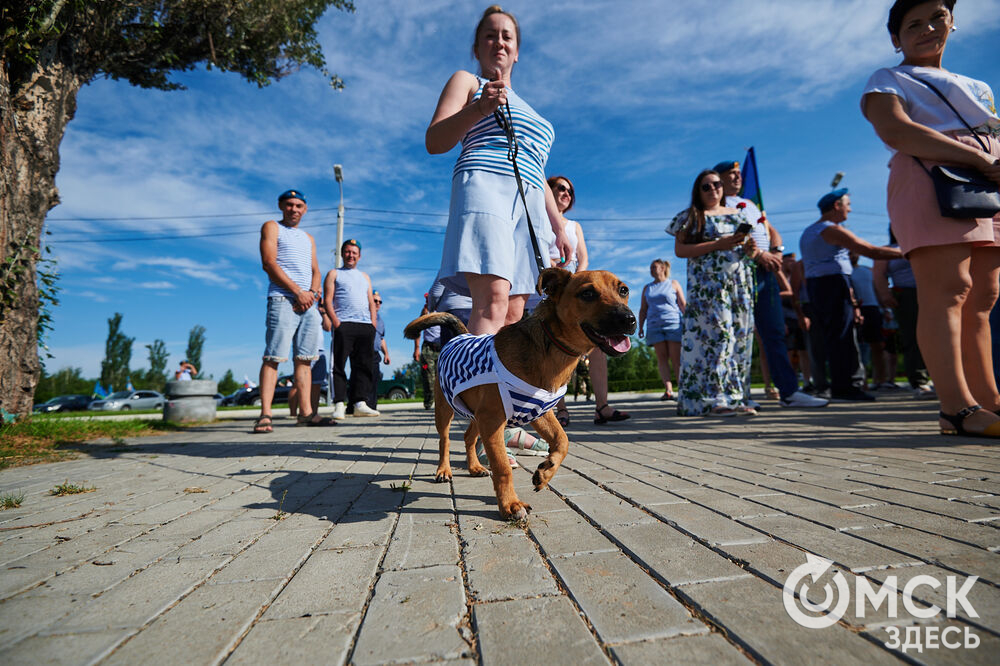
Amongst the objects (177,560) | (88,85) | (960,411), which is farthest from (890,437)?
(88,85)

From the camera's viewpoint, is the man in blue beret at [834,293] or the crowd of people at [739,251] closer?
the crowd of people at [739,251]

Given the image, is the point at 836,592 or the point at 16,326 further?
the point at 16,326

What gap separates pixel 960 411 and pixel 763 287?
3223 millimetres

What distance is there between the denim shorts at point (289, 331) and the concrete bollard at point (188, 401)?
152 inches

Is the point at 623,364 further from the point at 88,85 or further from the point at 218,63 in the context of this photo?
the point at 88,85

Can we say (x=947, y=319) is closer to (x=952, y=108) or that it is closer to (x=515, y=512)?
(x=952, y=108)

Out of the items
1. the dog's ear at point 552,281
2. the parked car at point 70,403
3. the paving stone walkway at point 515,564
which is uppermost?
the dog's ear at point 552,281

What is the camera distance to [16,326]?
5.54 m

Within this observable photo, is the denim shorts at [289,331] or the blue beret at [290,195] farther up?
the blue beret at [290,195]

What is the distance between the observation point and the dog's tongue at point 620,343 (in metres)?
2.12

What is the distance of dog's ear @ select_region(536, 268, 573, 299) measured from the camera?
245 cm

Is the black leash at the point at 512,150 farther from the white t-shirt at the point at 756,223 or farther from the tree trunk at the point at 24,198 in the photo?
the tree trunk at the point at 24,198

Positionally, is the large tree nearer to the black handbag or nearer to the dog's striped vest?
the dog's striped vest

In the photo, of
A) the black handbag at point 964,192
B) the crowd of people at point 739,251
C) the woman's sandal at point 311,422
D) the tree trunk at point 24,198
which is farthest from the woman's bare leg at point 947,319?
the tree trunk at point 24,198
